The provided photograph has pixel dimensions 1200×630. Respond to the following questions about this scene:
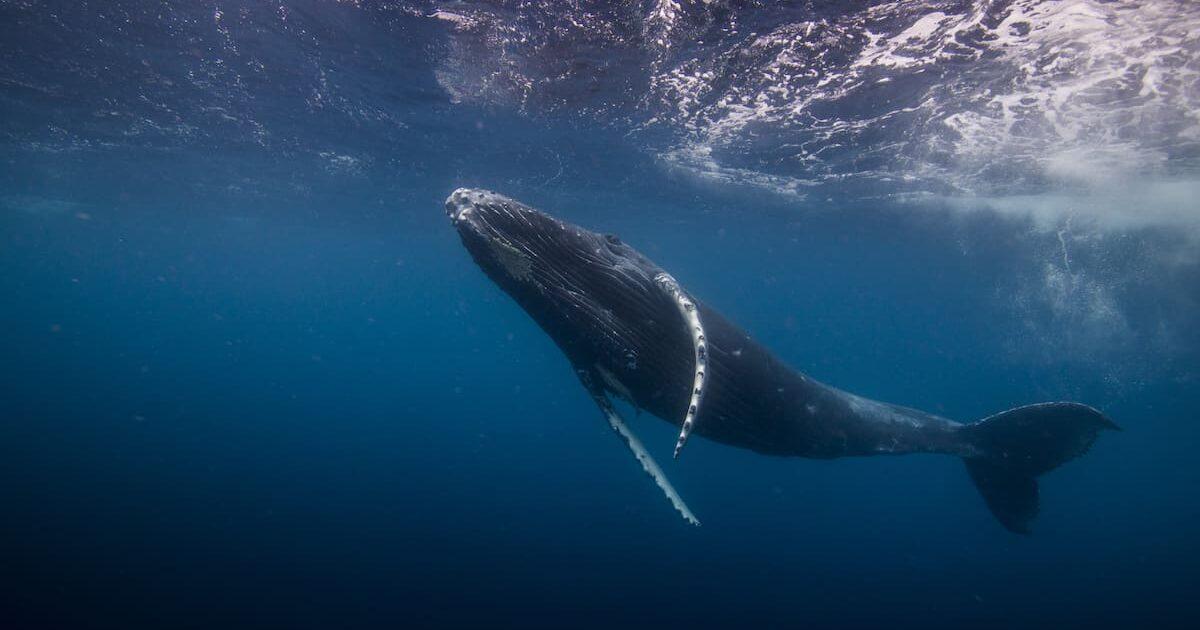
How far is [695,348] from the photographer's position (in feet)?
13.2

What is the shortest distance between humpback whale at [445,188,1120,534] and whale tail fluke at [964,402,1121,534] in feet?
0.14

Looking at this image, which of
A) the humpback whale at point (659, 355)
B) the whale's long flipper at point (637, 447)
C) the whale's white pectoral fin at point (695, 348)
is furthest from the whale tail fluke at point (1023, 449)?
the whale's white pectoral fin at point (695, 348)

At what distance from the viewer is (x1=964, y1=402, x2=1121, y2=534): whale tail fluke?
25.9ft

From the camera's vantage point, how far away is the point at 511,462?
22.5 metres

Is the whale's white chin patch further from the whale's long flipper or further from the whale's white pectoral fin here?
the whale's long flipper

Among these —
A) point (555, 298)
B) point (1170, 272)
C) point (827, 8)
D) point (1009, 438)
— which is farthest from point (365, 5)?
point (1170, 272)

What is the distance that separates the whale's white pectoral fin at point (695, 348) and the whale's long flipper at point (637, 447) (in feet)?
2.60

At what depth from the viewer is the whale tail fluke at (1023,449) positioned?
25.9 ft

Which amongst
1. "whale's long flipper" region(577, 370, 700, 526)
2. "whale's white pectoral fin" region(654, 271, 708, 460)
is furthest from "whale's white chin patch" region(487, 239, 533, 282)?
"whale's long flipper" region(577, 370, 700, 526)

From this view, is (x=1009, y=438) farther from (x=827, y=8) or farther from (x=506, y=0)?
(x=506, y=0)

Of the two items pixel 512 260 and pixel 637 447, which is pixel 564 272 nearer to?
pixel 512 260

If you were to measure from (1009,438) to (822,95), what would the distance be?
29.5ft

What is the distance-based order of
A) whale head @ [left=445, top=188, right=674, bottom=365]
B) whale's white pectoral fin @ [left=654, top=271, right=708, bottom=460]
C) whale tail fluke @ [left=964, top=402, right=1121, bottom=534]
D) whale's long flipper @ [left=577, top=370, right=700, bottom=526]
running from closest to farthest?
1. whale's white pectoral fin @ [left=654, top=271, right=708, bottom=460]
2. whale head @ [left=445, top=188, right=674, bottom=365]
3. whale's long flipper @ [left=577, top=370, right=700, bottom=526]
4. whale tail fluke @ [left=964, top=402, right=1121, bottom=534]

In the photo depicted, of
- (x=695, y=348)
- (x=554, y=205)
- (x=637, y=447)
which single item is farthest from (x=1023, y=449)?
(x=554, y=205)
